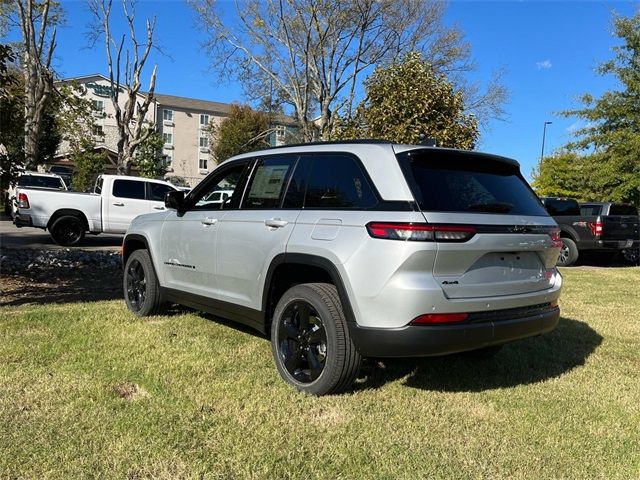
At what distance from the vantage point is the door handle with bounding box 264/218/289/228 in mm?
3994

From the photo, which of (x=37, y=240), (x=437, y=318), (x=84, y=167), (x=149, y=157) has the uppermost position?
(x=149, y=157)

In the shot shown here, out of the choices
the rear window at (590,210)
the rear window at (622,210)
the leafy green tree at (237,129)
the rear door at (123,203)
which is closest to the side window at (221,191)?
the rear door at (123,203)

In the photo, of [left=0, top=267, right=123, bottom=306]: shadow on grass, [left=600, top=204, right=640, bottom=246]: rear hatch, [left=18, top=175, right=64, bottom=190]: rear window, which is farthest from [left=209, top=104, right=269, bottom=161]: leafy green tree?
[left=0, top=267, right=123, bottom=306]: shadow on grass

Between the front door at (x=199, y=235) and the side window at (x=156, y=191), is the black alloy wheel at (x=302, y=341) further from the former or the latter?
the side window at (x=156, y=191)

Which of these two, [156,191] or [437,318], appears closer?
[437,318]

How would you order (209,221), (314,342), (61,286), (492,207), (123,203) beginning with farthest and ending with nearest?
(123,203) < (61,286) < (209,221) < (314,342) < (492,207)

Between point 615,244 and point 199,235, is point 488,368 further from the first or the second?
point 615,244

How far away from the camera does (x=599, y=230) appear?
1279 cm

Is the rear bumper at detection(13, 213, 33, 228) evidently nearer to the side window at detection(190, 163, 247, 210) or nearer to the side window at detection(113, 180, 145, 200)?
the side window at detection(113, 180, 145, 200)

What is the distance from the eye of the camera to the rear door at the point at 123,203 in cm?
1382

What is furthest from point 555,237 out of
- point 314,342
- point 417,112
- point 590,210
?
point 590,210

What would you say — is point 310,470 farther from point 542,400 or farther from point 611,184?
point 611,184

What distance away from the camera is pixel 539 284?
12.9 feet

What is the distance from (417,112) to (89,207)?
831 cm
